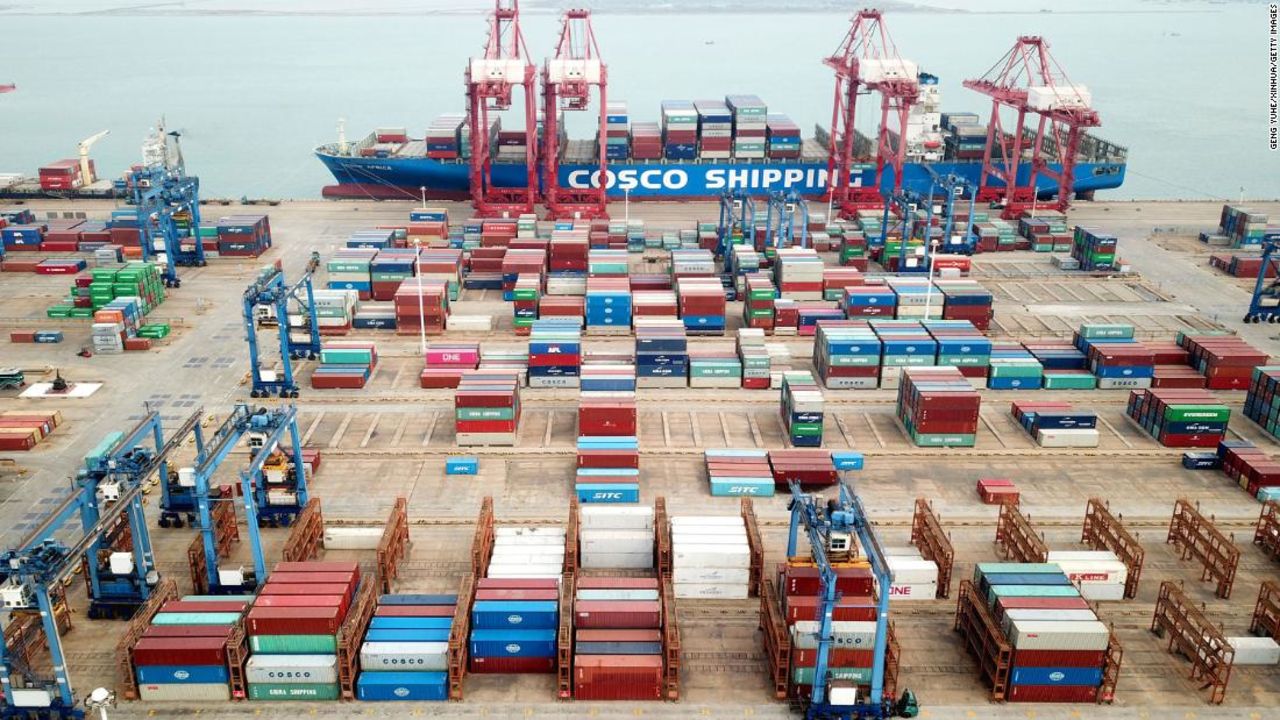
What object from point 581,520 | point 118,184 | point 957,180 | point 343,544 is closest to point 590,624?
point 581,520

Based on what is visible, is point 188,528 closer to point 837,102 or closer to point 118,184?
point 118,184

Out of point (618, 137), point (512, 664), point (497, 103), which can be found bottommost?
point (512, 664)

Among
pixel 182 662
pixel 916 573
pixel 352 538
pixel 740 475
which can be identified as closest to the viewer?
pixel 182 662

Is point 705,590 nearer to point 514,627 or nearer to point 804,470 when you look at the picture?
point 514,627

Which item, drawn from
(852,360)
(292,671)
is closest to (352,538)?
(292,671)

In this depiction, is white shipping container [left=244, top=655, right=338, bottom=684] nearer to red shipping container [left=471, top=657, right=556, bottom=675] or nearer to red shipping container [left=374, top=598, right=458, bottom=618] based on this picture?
red shipping container [left=374, top=598, right=458, bottom=618]

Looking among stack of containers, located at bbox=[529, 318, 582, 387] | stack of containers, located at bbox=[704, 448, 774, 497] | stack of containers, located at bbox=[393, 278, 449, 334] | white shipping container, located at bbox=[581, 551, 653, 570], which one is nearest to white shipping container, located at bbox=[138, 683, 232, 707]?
white shipping container, located at bbox=[581, 551, 653, 570]
